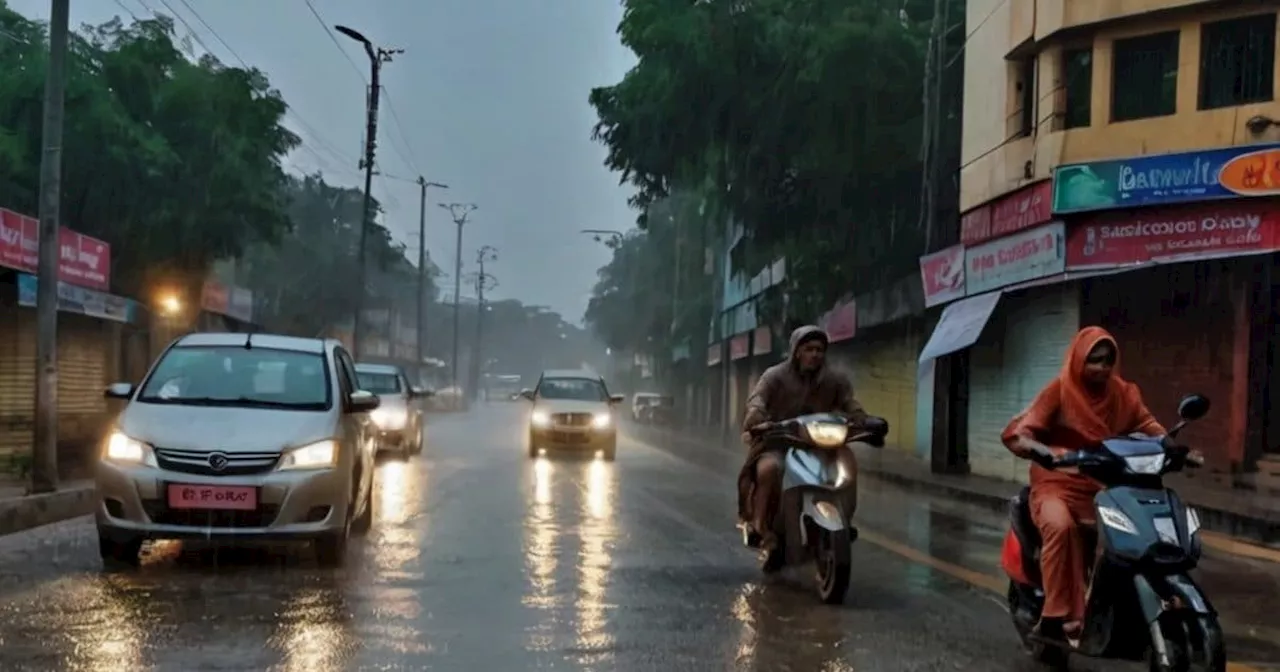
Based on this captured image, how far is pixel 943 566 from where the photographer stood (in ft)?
32.3

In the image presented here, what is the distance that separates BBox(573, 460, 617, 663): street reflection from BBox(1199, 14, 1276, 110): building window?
9438mm

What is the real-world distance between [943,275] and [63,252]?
577 inches

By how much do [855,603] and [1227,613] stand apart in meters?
2.42

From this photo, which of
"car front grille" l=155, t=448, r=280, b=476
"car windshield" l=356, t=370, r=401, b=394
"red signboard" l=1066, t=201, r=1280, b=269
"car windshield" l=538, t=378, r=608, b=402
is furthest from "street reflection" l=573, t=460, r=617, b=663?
"car windshield" l=538, t=378, r=608, b=402

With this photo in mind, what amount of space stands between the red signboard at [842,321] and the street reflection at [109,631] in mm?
22776

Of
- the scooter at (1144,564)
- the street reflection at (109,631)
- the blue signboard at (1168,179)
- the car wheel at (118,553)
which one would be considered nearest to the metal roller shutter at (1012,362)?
the blue signboard at (1168,179)

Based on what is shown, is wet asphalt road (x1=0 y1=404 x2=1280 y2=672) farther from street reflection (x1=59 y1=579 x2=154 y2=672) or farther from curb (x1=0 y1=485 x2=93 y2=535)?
curb (x1=0 y1=485 x2=93 y2=535)

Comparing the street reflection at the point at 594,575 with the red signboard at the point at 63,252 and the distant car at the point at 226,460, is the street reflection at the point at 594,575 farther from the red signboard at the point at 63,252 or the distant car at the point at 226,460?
the red signboard at the point at 63,252

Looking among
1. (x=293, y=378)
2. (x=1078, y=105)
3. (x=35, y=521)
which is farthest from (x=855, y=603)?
(x=1078, y=105)

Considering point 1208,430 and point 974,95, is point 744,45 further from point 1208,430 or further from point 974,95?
point 1208,430

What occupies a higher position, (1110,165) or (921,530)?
(1110,165)

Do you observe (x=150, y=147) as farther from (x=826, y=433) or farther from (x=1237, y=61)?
(x=826, y=433)

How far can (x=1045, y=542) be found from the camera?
578cm

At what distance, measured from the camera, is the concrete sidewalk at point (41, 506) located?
11.3 metres
